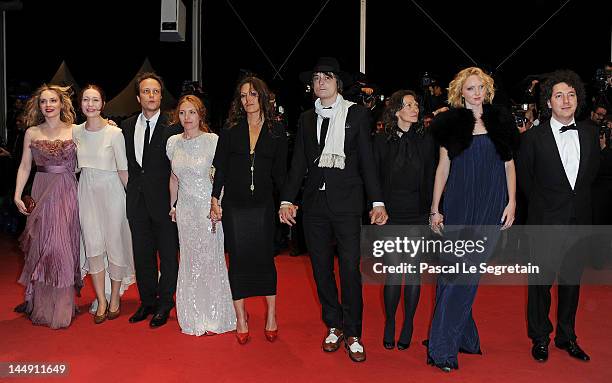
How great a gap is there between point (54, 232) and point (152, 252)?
0.68 m

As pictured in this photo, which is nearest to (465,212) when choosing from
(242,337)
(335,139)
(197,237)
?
(335,139)

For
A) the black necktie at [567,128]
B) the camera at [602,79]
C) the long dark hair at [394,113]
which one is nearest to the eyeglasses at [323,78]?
the long dark hair at [394,113]

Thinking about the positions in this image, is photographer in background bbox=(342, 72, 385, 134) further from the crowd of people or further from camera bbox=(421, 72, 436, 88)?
the crowd of people

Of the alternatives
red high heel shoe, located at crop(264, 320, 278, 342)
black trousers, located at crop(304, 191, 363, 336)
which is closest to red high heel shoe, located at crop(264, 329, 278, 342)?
red high heel shoe, located at crop(264, 320, 278, 342)

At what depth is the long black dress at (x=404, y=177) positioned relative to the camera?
393 cm

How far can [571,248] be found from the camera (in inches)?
151

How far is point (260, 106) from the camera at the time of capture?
164 inches

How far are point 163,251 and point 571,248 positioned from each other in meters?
2.68

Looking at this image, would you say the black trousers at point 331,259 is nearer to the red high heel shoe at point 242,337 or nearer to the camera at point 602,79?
the red high heel shoe at point 242,337

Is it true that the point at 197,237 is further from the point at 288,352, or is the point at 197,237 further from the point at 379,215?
the point at 379,215

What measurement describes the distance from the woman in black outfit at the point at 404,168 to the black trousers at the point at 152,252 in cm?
157

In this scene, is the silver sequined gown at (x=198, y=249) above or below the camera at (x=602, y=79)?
below

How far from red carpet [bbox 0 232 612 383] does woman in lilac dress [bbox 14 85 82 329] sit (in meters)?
0.19

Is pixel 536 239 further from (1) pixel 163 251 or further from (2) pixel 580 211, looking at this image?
(1) pixel 163 251
